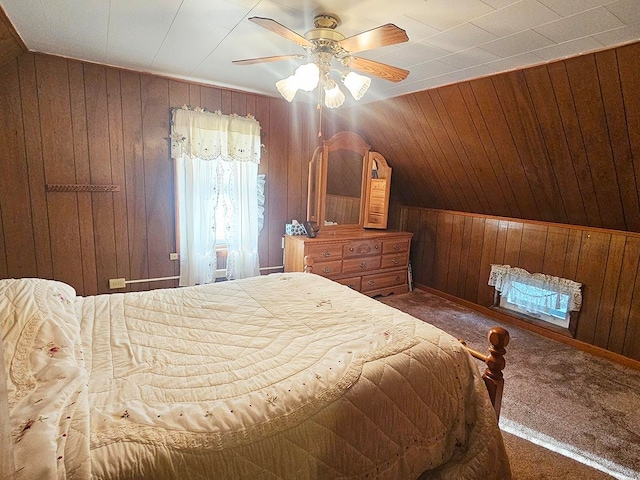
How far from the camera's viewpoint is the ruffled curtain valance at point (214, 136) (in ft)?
10.8

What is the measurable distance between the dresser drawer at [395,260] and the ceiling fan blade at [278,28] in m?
2.82

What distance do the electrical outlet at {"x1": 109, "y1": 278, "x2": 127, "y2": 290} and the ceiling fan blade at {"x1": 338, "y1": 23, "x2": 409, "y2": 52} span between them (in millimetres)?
2857

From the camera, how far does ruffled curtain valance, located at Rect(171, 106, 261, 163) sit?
3299mm

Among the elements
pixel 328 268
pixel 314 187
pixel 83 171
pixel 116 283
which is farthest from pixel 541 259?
pixel 83 171

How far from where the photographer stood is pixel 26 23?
2.16 m

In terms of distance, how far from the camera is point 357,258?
3986mm

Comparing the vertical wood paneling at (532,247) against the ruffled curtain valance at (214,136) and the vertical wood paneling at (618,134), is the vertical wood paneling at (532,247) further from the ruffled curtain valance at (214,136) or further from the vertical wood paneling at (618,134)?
the ruffled curtain valance at (214,136)

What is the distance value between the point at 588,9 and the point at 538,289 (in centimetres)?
260

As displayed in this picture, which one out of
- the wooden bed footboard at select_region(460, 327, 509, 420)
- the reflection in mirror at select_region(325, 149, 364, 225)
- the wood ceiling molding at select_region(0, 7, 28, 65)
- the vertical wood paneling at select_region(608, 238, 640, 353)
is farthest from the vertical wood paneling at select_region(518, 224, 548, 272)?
the wood ceiling molding at select_region(0, 7, 28, 65)

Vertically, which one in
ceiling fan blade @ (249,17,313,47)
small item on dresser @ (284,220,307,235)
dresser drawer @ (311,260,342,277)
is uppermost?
ceiling fan blade @ (249,17,313,47)

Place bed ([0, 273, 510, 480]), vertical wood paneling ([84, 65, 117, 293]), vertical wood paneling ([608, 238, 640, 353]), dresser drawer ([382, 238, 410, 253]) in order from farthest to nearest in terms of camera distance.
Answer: dresser drawer ([382, 238, 410, 253]) < vertical wood paneling ([84, 65, 117, 293]) < vertical wood paneling ([608, 238, 640, 353]) < bed ([0, 273, 510, 480])

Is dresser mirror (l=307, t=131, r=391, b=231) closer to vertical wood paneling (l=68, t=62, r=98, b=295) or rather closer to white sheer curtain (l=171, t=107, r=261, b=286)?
white sheer curtain (l=171, t=107, r=261, b=286)

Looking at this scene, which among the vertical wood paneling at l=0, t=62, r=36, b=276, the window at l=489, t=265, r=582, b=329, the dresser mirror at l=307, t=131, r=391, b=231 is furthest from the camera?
the dresser mirror at l=307, t=131, r=391, b=231

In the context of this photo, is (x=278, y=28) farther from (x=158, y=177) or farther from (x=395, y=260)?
(x=395, y=260)
